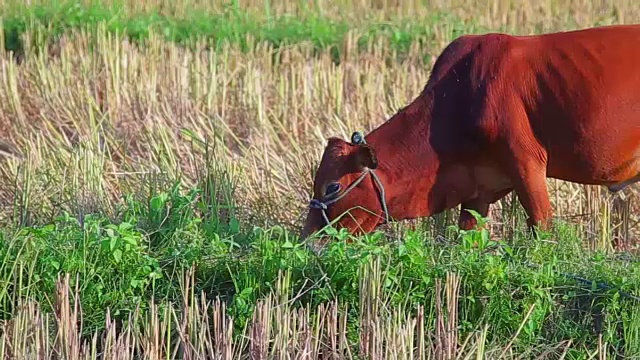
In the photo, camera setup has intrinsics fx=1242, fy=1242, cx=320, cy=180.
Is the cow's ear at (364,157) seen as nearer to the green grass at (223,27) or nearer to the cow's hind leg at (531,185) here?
the cow's hind leg at (531,185)

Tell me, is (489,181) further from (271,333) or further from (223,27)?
(223,27)

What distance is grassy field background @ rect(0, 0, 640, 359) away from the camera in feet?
16.3

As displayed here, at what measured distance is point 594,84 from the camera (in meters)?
6.17

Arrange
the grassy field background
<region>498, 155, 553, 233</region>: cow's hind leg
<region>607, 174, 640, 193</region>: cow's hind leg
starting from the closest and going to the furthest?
the grassy field background → <region>498, 155, 553, 233</region>: cow's hind leg → <region>607, 174, 640, 193</region>: cow's hind leg

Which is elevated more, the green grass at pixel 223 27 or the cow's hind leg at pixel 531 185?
the cow's hind leg at pixel 531 185

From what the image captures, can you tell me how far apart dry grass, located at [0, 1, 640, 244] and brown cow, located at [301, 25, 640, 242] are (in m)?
0.64

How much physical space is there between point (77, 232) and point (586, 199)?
10.2ft

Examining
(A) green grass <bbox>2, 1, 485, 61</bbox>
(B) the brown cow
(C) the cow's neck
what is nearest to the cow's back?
(B) the brown cow

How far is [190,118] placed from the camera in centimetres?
880

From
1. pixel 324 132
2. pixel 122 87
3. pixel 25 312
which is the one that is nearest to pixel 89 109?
pixel 122 87

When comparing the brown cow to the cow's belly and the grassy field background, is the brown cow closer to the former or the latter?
the cow's belly

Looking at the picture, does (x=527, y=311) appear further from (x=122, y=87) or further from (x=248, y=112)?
(x=122, y=87)

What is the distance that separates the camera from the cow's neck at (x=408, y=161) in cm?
632

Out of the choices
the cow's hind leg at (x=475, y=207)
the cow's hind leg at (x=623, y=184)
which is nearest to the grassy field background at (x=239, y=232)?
the cow's hind leg at (x=475, y=207)
